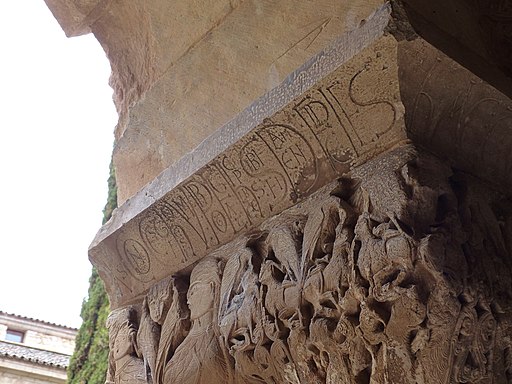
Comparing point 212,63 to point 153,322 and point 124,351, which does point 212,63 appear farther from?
point 124,351

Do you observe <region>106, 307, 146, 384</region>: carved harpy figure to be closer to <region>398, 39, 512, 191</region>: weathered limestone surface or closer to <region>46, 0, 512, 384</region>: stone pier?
<region>46, 0, 512, 384</region>: stone pier

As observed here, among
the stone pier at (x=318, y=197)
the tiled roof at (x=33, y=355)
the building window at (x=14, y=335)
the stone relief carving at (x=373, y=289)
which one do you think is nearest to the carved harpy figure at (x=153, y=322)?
the stone pier at (x=318, y=197)

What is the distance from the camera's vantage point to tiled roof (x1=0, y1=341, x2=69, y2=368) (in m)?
11.0

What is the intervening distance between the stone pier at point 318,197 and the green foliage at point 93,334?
414cm

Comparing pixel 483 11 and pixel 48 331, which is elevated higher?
pixel 48 331

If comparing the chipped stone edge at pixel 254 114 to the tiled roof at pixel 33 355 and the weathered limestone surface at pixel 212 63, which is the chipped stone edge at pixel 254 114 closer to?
the weathered limestone surface at pixel 212 63

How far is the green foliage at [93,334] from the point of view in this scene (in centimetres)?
573

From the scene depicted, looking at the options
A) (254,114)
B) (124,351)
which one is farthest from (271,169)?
(124,351)

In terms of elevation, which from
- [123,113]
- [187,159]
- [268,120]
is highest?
[123,113]

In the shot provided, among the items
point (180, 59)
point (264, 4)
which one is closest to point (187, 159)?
point (180, 59)

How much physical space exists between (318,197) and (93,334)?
16.8 feet

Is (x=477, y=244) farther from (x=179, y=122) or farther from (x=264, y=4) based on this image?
(x=179, y=122)

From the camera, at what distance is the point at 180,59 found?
1654mm

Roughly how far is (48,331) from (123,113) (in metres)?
13.3
